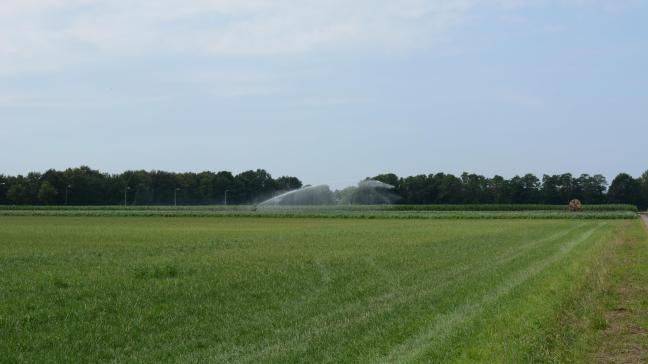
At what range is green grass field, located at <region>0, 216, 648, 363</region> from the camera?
10.7 m

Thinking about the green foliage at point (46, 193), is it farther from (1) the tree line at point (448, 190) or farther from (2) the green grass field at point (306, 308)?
(2) the green grass field at point (306, 308)

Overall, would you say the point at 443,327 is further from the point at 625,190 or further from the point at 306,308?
the point at 625,190

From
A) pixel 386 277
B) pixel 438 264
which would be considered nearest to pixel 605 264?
pixel 438 264

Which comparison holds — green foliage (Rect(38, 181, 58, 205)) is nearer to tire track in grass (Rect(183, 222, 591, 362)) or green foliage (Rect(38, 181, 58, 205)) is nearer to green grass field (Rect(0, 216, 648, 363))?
green grass field (Rect(0, 216, 648, 363))

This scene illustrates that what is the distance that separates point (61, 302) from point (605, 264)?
1737 cm

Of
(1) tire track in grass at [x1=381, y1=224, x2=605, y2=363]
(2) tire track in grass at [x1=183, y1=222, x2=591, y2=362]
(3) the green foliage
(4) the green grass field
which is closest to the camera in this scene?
Result: (1) tire track in grass at [x1=381, y1=224, x2=605, y2=363]

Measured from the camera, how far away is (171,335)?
39.3ft

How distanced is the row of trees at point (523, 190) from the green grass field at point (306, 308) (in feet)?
553

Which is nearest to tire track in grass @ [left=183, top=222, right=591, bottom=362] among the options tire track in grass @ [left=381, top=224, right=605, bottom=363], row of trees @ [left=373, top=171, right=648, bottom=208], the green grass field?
the green grass field

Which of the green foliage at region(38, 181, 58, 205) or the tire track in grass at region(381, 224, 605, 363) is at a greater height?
the green foliage at region(38, 181, 58, 205)

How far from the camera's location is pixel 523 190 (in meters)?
192

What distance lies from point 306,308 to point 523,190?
607 ft

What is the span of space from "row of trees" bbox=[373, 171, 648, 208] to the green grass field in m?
169

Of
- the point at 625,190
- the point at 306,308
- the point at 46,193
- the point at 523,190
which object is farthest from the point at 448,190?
the point at 306,308
